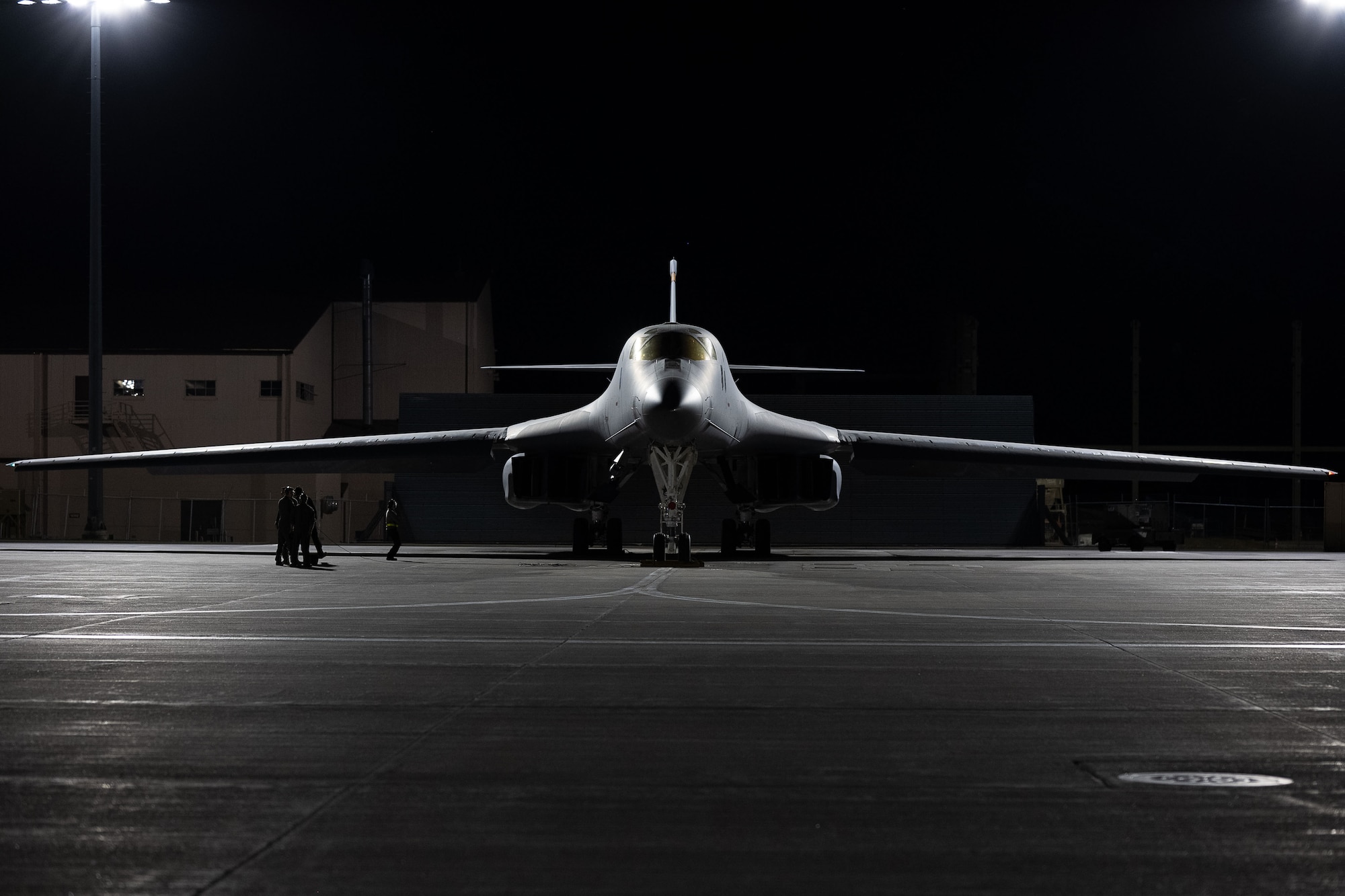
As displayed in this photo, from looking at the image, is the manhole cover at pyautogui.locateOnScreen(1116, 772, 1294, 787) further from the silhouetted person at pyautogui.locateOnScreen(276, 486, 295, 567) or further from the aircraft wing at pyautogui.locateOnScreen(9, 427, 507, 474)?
the aircraft wing at pyautogui.locateOnScreen(9, 427, 507, 474)

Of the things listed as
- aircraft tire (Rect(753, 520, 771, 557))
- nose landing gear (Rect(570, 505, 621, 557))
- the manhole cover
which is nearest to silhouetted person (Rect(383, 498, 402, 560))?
nose landing gear (Rect(570, 505, 621, 557))

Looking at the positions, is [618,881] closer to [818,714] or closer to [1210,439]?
[818,714]

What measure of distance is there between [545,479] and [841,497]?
45.3 ft

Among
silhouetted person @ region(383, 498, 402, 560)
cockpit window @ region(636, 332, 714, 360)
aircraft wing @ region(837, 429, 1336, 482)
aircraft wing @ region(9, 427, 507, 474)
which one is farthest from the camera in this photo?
aircraft wing @ region(9, 427, 507, 474)

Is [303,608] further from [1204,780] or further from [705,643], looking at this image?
[1204,780]

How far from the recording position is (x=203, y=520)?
40.7m

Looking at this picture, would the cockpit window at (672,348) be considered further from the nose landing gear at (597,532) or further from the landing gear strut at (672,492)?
the nose landing gear at (597,532)

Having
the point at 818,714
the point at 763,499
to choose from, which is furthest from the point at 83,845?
the point at 763,499

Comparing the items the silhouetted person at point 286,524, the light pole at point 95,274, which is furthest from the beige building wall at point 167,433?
the silhouetted person at point 286,524

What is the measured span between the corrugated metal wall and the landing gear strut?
13185 millimetres

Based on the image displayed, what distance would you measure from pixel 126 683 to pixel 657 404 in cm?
1254

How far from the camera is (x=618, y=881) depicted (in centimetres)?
303

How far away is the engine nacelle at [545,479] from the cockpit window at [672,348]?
3119mm

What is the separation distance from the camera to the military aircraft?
64.7 ft
